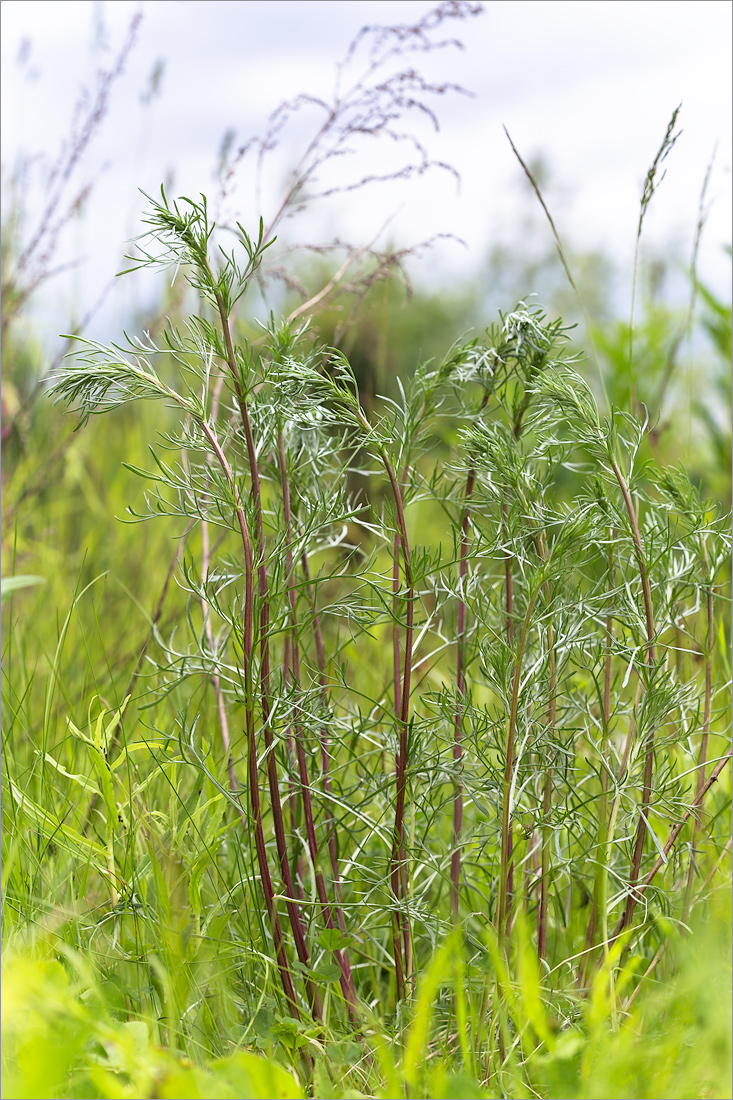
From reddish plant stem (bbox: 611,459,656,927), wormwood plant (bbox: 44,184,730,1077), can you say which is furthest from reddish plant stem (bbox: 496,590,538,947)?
reddish plant stem (bbox: 611,459,656,927)

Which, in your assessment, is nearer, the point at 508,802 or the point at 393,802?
the point at 508,802

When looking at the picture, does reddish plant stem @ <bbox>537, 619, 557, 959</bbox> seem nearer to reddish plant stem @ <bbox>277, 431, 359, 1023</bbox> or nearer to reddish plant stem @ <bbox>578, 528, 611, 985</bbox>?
reddish plant stem @ <bbox>578, 528, 611, 985</bbox>

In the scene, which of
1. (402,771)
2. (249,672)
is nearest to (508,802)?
(402,771)

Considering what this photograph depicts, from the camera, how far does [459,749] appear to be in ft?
2.93

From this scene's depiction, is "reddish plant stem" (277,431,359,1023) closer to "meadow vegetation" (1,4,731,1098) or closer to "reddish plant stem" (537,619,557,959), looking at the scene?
"meadow vegetation" (1,4,731,1098)

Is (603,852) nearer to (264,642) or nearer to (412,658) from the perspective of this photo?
(412,658)

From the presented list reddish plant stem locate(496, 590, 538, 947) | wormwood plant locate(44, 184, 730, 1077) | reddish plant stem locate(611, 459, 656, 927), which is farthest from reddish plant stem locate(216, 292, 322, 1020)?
reddish plant stem locate(611, 459, 656, 927)

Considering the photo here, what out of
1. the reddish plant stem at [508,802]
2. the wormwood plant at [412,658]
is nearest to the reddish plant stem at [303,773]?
the wormwood plant at [412,658]

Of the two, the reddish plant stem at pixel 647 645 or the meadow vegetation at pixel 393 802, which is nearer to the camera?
the meadow vegetation at pixel 393 802

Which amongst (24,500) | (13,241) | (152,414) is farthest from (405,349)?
(24,500)

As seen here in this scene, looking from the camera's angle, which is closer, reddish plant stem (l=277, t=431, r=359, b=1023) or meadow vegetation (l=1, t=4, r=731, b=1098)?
meadow vegetation (l=1, t=4, r=731, b=1098)

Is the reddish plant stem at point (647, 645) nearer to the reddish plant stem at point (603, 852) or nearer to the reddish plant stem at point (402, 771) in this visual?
the reddish plant stem at point (603, 852)

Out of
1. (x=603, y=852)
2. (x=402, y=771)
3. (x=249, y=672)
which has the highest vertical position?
(x=249, y=672)

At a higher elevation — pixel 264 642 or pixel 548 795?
pixel 264 642
